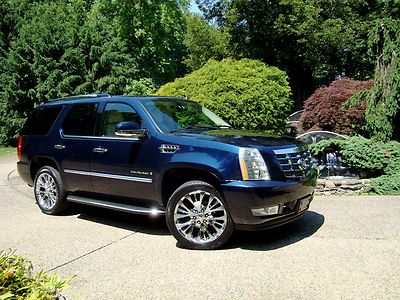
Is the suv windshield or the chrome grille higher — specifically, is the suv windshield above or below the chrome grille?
above

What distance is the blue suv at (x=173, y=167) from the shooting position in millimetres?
4379

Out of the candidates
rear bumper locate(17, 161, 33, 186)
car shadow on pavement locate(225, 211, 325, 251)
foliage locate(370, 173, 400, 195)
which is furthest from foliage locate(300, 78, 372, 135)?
rear bumper locate(17, 161, 33, 186)

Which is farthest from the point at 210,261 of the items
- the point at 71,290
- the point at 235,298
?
the point at 71,290

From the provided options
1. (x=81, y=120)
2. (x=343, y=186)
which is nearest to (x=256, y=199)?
(x=81, y=120)

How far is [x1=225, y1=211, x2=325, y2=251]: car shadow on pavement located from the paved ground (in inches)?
0.5

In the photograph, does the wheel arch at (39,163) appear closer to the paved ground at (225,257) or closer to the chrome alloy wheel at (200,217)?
the paved ground at (225,257)

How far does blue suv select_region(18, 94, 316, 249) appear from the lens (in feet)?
14.4

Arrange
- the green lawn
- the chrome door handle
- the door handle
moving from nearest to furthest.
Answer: the door handle < the chrome door handle < the green lawn

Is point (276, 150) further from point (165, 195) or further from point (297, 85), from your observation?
point (297, 85)

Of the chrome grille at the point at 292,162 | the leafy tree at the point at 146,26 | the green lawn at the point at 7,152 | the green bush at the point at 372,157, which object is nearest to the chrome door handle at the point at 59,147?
the chrome grille at the point at 292,162

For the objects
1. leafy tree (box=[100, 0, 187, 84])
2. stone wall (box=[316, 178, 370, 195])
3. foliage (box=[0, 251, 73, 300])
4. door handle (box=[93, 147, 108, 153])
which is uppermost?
leafy tree (box=[100, 0, 187, 84])

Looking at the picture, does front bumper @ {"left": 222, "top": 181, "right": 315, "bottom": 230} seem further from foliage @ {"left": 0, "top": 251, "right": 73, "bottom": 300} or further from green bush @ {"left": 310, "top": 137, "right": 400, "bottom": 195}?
green bush @ {"left": 310, "top": 137, "right": 400, "bottom": 195}

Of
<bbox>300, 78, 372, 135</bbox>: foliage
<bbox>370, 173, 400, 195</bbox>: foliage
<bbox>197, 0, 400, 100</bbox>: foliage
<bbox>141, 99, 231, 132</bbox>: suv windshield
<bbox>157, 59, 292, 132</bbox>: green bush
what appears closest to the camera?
<bbox>141, 99, 231, 132</bbox>: suv windshield

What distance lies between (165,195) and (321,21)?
58.6 ft
